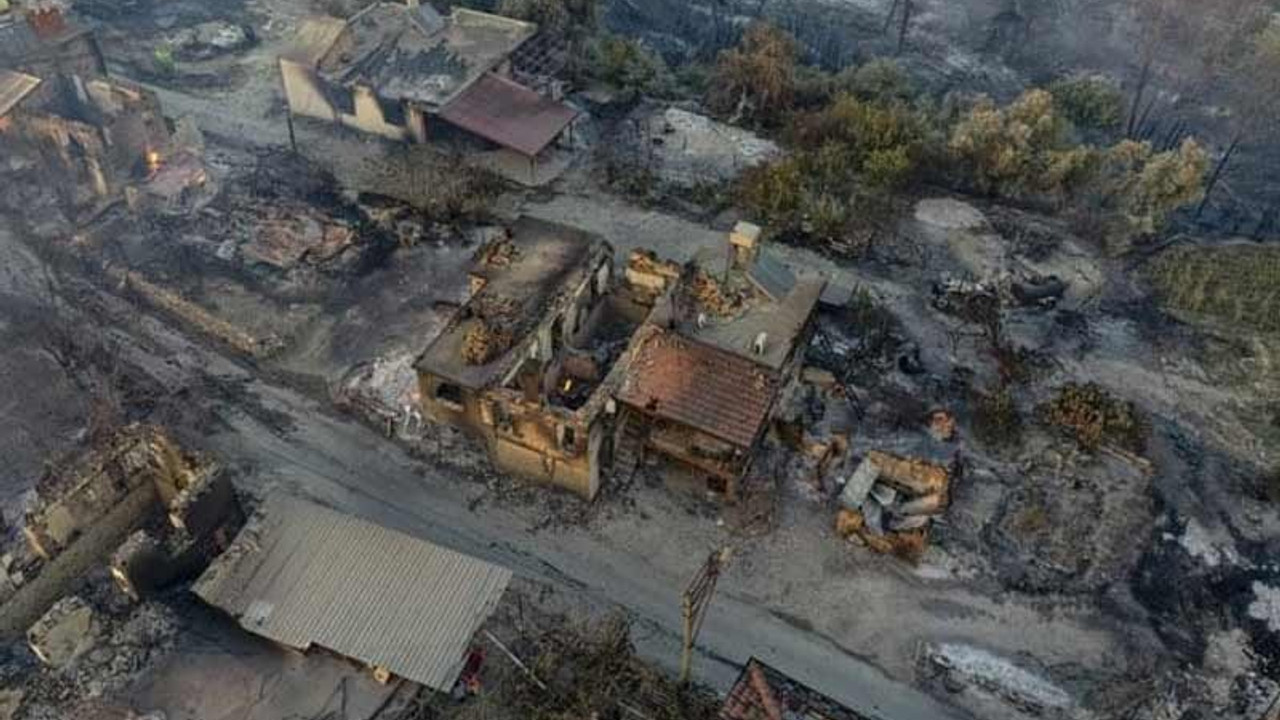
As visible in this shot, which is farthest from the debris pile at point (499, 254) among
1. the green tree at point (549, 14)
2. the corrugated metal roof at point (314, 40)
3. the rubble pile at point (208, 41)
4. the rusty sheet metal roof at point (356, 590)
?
the rubble pile at point (208, 41)

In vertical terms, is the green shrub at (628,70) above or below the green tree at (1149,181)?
below

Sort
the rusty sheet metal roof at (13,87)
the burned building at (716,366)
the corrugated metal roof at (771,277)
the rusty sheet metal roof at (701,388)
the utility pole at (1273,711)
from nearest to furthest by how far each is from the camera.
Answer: the utility pole at (1273,711)
the rusty sheet metal roof at (701,388)
the burned building at (716,366)
the corrugated metal roof at (771,277)
the rusty sheet metal roof at (13,87)

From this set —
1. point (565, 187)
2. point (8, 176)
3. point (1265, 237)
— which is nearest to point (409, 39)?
point (565, 187)

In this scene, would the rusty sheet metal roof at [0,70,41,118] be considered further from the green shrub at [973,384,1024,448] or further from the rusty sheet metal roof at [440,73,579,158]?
the green shrub at [973,384,1024,448]

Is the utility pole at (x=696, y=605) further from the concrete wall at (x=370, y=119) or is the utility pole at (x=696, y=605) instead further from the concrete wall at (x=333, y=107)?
the concrete wall at (x=370, y=119)

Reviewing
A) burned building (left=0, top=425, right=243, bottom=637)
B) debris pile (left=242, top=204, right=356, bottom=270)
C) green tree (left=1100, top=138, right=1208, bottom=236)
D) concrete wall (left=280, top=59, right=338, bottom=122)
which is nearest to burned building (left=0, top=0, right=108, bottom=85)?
concrete wall (left=280, top=59, right=338, bottom=122)

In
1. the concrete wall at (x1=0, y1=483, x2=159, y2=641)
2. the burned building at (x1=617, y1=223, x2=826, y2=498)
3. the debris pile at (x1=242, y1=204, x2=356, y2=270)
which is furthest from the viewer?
the debris pile at (x1=242, y1=204, x2=356, y2=270)

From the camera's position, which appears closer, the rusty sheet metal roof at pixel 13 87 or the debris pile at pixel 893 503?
the debris pile at pixel 893 503
